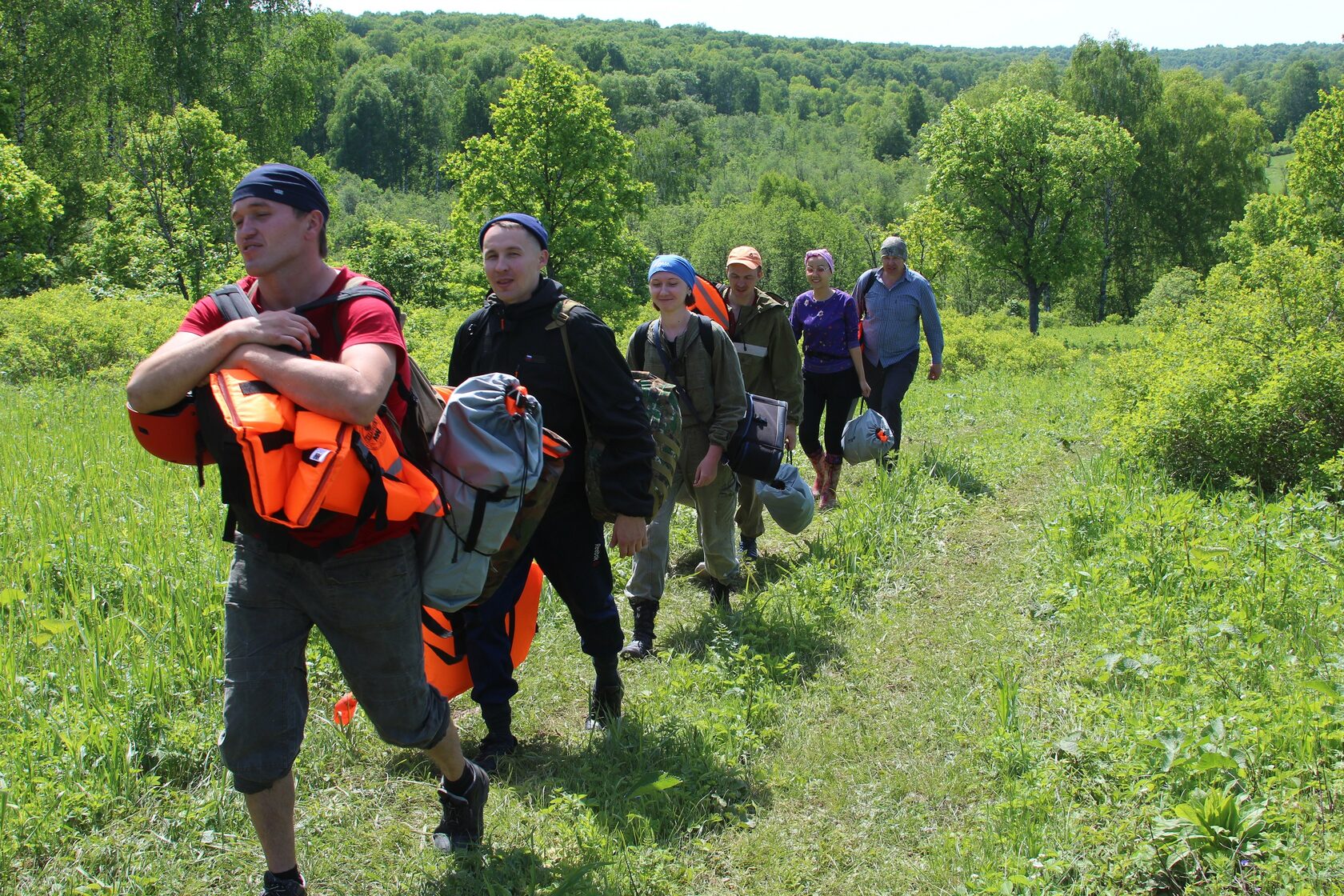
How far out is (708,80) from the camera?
173 m

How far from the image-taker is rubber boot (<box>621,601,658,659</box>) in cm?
469

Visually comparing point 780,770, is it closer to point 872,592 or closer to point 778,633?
point 778,633

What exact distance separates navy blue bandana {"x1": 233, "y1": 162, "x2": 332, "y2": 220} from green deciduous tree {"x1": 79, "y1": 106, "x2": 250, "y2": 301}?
25.5 metres

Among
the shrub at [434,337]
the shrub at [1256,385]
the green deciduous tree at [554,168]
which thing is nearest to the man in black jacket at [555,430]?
the shrub at [1256,385]

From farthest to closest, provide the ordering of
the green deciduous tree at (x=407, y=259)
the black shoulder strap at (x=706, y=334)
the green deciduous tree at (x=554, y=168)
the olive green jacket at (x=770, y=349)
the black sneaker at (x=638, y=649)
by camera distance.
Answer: the green deciduous tree at (x=407, y=259), the green deciduous tree at (x=554, y=168), the olive green jacket at (x=770, y=349), the black shoulder strap at (x=706, y=334), the black sneaker at (x=638, y=649)

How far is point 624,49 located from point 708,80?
17.1 meters

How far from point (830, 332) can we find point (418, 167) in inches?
4521

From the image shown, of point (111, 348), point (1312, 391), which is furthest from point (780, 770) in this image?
point (111, 348)

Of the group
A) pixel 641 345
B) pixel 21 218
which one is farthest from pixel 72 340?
pixel 21 218

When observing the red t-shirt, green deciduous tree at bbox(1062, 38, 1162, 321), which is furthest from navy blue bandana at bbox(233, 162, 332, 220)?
green deciduous tree at bbox(1062, 38, 1162, 321)

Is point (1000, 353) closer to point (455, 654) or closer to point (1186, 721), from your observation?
point (1186, 721)

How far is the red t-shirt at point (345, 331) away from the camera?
2383 mm

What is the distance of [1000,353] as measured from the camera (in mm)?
22188

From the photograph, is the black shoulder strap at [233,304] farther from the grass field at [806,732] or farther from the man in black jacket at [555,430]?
the grass field at [806,732]
